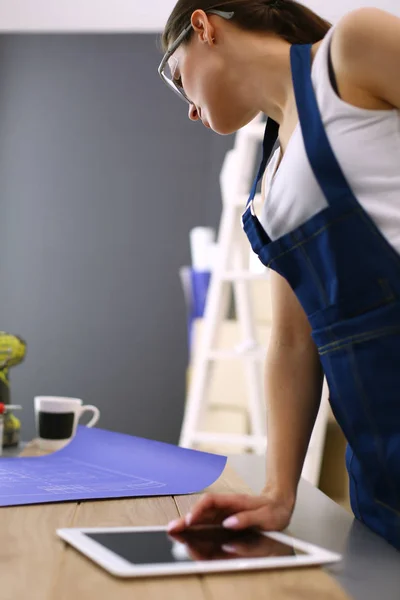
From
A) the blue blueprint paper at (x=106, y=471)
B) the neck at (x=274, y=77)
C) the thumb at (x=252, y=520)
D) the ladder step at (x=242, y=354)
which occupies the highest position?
the neck at (x=274, y=77)

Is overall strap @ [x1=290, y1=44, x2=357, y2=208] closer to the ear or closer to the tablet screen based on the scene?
the ear

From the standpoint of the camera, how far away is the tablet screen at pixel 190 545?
2.22 ft

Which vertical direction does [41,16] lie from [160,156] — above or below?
above

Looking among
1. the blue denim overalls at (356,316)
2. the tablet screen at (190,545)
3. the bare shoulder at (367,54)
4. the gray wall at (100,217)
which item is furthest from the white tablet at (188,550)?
the gray wall at (100,217)

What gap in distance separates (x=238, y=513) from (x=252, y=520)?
0.07 feet

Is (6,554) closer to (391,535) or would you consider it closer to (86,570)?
(86,570)

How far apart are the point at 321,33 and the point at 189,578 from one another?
0.89m

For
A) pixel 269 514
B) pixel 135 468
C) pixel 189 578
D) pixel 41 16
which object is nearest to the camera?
pixel 189 578

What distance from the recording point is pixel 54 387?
4500 millimetres

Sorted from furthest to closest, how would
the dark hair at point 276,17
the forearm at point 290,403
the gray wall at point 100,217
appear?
1. the gray wall at point 100,217
2. the dark hair at point 276,17
3. the forearm at point 290,403

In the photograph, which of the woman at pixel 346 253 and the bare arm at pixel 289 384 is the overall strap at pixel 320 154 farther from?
the bare arm at pixel 289 384

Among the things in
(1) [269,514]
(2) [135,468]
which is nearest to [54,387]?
(2) [135,468]

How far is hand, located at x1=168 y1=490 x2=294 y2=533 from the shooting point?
79 cm

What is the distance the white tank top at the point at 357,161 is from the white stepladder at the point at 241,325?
85.9 inches
